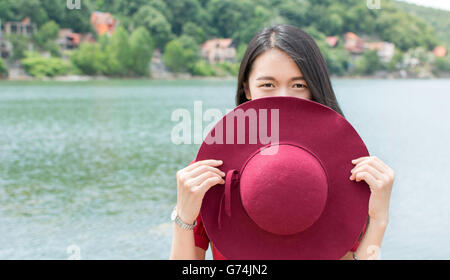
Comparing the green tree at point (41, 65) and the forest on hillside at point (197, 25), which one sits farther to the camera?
the forest on hillside at point (197, 25)

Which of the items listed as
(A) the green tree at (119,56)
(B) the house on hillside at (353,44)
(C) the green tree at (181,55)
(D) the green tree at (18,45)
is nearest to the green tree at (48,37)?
(D) the green tree at (18,45)

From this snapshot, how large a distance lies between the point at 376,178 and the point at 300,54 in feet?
1.42

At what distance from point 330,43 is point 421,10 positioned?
139ft

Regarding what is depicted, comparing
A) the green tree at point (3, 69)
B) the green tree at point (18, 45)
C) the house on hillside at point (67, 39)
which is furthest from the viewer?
the house on hillside at point (67, 39)

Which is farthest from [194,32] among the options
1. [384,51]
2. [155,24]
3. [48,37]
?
[384,51]

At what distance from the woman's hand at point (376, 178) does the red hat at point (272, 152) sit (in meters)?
0.02

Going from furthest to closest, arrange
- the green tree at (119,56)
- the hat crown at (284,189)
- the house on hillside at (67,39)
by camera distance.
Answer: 1. the house on hillside at (67,39)
2. the green tree at (119,56)
3. the hat crown at (284,189)

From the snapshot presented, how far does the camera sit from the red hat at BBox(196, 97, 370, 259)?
1222mm

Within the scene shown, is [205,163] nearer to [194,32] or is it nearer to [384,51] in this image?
[194,32]

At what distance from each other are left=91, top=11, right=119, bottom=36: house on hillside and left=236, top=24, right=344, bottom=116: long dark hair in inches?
2899

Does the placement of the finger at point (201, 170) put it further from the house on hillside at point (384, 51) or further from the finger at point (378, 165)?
the house on hillside at point (384, 51)

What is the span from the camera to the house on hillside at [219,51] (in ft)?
243

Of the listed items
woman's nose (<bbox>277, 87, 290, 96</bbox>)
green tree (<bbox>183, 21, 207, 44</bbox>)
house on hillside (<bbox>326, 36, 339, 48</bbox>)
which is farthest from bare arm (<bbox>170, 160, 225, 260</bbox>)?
house on hillside (<bbox>326, 36, 339, 48</bbox>)

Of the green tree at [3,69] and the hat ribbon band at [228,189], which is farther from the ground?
the green tree at [3,69]
